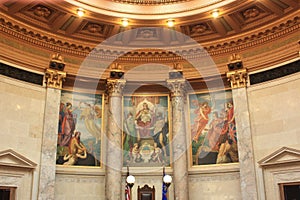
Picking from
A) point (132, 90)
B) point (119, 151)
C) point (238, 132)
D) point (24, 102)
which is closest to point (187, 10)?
point (132, 90)

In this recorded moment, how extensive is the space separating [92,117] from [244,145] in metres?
7.23

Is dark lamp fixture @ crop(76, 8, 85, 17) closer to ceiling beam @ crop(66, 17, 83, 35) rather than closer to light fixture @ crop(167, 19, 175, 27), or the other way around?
ceiling beam @ crop(66, 17, 83, 35)

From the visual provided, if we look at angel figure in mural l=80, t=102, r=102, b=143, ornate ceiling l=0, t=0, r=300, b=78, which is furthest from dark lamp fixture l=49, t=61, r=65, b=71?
angel figure in mural l=80, t=102, r=102, b=143

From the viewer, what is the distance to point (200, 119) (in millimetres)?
17516

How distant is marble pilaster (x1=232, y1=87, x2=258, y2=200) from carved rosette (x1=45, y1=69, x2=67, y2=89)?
26.0 ft

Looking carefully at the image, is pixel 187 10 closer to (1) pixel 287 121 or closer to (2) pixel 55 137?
(1) pixel 287 121

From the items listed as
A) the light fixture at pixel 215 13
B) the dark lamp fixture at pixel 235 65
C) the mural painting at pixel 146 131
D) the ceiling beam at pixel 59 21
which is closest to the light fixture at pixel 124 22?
the ceiling beam at pixel 59 21

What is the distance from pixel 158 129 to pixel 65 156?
4624 millimetres

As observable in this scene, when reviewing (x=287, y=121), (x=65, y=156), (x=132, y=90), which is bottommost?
(x=65, y=156)

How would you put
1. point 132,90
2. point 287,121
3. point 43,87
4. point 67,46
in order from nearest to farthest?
point 287,121 → point 43,87 → point 67,46 → point 132,90

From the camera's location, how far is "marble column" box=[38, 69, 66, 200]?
1455 centimetres

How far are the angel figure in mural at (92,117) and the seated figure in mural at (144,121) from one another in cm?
192

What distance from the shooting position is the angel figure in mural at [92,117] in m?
17.1

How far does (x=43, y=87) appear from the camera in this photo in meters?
15.8
